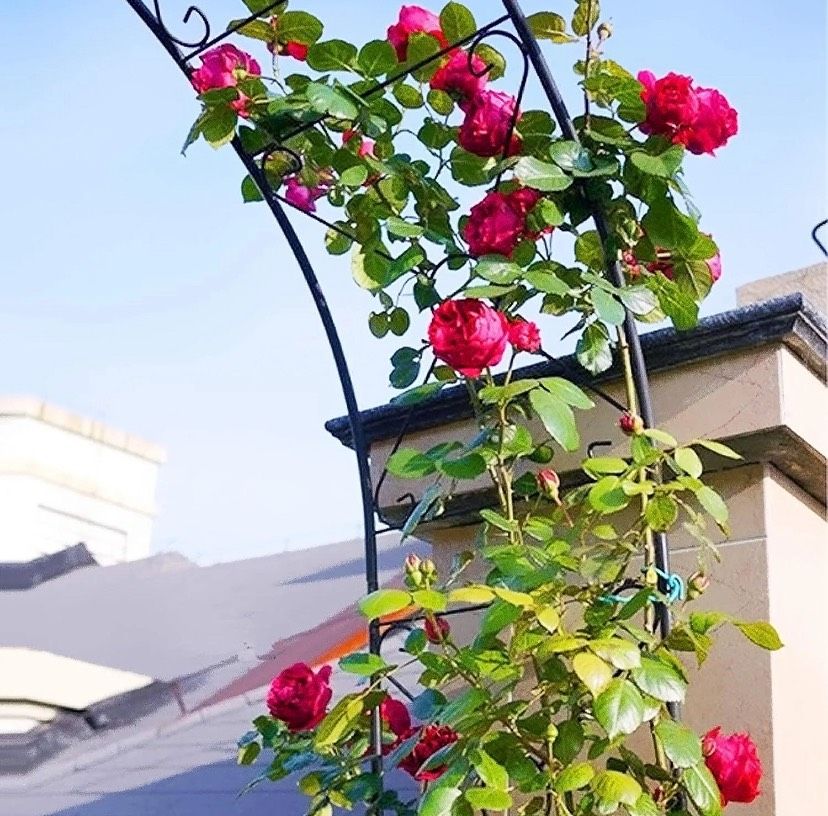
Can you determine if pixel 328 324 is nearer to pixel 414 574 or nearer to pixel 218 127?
pixel 218 127

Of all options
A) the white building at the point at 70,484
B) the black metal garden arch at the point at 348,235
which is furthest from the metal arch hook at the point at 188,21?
the white building at the point at 70,484

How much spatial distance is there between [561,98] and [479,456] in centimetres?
45

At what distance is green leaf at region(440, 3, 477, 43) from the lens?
1575mm

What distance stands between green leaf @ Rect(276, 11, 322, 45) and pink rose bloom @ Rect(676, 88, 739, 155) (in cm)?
57

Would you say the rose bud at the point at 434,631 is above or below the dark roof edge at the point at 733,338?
below

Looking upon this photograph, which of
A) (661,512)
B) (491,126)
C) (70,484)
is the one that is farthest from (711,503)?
(70,484)

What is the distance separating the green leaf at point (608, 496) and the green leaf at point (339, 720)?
0.39m

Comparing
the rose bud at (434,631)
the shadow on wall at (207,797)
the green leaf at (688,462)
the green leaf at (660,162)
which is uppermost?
the green leaf at (660,162)

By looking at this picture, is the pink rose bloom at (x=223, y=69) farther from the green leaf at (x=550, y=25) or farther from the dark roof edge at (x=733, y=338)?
the dark roof edge at (x=733, y=338)

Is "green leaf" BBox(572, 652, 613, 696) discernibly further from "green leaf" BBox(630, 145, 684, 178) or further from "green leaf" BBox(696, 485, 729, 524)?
"green leaf" BBox(630, 145, 684, 178)

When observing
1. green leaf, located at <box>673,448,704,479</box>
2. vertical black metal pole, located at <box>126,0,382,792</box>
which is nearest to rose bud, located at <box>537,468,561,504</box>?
green leaf, located at <box>673,448,704,479</box>

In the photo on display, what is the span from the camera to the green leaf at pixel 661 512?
129cm

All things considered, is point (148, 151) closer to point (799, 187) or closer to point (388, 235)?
point (388, 235)

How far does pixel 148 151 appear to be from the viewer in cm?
197
